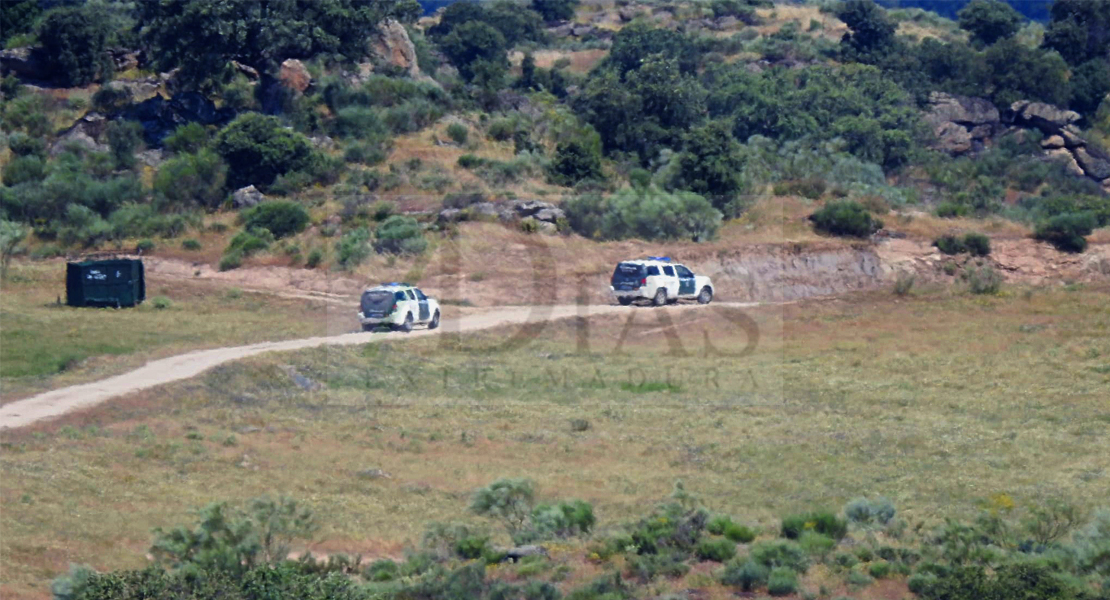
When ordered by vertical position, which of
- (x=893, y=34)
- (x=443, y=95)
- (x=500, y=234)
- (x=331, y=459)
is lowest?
(x=331, y=459)

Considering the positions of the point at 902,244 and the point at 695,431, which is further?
the point at 902,244

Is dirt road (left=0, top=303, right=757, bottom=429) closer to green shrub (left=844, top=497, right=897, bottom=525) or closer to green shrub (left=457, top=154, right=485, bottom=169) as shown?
green shrub (left=844, top=497, right=897, bottom=525)

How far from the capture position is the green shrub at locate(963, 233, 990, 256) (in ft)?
158

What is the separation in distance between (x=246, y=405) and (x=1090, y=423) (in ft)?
53.6

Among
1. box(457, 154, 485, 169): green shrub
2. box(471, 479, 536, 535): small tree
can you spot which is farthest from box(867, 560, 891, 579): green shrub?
box(457, 154, 485, 169): green shrub

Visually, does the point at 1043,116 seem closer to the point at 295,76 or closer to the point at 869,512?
the point at 295,76

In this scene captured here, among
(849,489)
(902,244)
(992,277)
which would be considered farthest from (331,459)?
(902,244)

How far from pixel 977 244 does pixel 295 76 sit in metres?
31.4

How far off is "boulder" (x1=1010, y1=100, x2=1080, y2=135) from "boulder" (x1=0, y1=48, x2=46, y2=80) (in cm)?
5442

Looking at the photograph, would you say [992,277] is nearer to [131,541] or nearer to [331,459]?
[331,459]

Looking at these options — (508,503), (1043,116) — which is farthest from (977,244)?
(1043,116)

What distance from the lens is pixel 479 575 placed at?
49.5 ft

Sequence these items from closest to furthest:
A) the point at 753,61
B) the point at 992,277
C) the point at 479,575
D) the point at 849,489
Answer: the point at 479,575, the point at 849,489, the point at 992,277, the point at 753,61

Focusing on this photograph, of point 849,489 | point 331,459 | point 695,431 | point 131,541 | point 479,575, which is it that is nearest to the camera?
point 479,575
